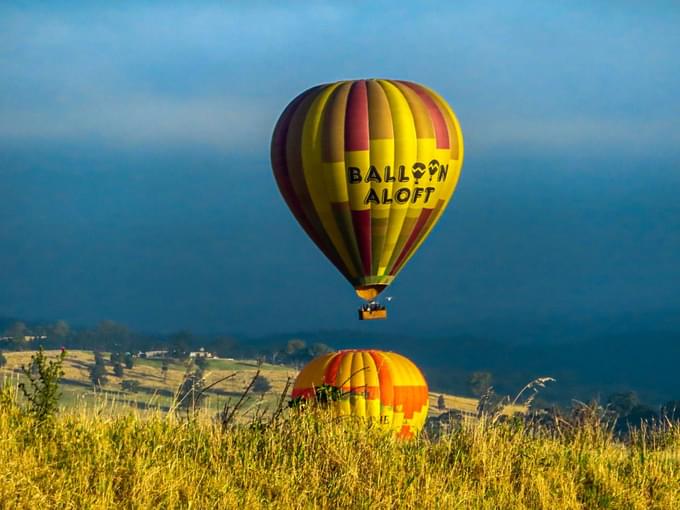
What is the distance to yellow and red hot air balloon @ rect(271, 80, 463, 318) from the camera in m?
52.2

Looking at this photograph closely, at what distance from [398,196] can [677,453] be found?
3362cm

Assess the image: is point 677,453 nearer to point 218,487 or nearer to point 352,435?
point 352,435

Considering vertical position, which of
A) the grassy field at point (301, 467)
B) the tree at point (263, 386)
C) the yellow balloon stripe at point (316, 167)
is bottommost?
the grassy field at point (301, 467)

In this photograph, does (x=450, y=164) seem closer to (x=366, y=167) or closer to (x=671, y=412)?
(x=366, y=167)

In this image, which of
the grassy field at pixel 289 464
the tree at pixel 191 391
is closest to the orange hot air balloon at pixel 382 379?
the grassy field at pixel 289 464

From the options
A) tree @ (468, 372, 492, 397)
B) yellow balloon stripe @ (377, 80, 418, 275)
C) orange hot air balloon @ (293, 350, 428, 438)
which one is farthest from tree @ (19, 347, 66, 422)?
tree @ (468, 372, 492, 397)

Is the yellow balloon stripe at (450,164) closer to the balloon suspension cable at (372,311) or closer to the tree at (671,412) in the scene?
the balloon suspension cable at (372,311)

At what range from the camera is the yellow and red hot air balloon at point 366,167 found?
5216 cm

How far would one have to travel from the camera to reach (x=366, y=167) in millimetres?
52344

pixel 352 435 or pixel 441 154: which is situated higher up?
pixel 441 154

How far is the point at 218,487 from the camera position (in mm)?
14188

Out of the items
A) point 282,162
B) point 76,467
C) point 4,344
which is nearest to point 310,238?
point 282,162

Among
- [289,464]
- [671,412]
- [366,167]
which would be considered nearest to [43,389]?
[289,464]

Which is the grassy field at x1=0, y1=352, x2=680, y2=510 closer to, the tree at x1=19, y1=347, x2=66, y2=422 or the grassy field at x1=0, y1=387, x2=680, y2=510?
the grassy field at x1=0, y1=387, x2=680, y2=510
